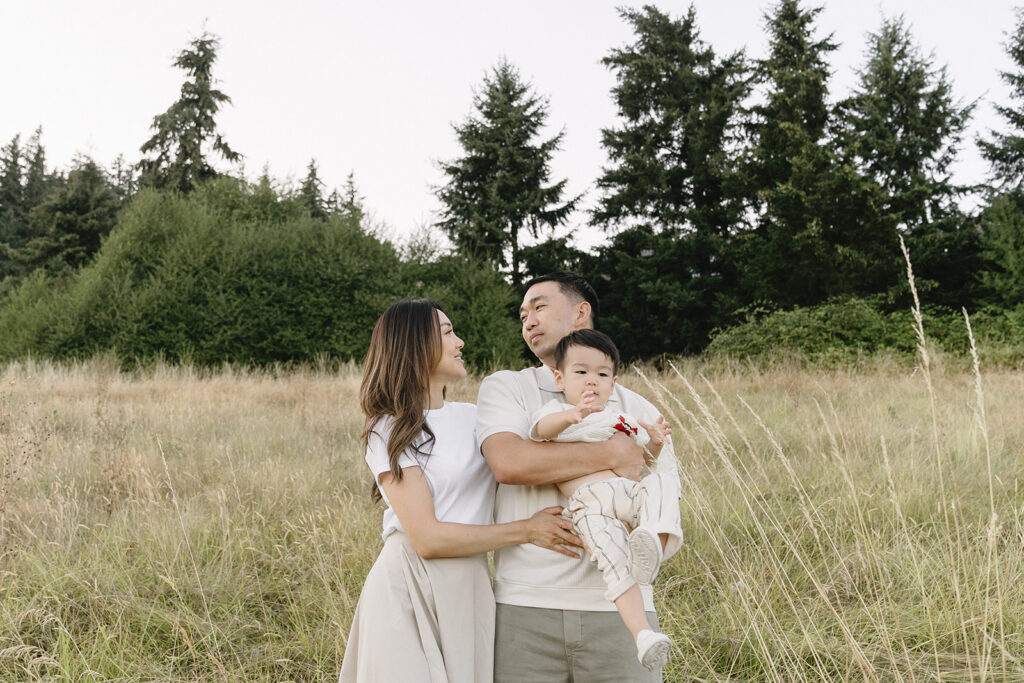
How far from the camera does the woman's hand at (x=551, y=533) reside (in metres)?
1.79

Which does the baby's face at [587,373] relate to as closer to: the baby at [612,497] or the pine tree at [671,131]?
the baby at [612,497]

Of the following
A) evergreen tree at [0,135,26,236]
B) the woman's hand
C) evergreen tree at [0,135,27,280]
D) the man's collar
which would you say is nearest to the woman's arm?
the woman's hand

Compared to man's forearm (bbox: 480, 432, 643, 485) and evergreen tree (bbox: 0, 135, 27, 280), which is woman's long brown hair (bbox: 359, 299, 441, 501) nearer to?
man's forearm (bbox: 480, 432, 643, 485)

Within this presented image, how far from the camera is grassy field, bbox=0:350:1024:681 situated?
279 centimetres

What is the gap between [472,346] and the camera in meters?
17.2

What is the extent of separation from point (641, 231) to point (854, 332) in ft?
23.2

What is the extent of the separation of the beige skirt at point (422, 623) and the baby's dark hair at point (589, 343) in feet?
2.29

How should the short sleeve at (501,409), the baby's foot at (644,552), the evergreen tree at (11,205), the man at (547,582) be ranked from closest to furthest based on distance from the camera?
the baby's foot at (644,552), the man at (547,582), the short sleeve at (501,409), the evergreen tree at (11,205)

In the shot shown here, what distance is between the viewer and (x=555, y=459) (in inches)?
73.4

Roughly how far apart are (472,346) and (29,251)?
2079cm

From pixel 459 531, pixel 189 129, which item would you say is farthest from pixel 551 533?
pixel 189 129

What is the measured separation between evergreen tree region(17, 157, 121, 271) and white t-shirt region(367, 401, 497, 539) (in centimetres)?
2789

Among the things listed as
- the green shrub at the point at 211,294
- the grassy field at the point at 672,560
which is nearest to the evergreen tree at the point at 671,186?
the green shrub at the point at 211,294

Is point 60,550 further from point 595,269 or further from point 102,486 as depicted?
point 595,269
